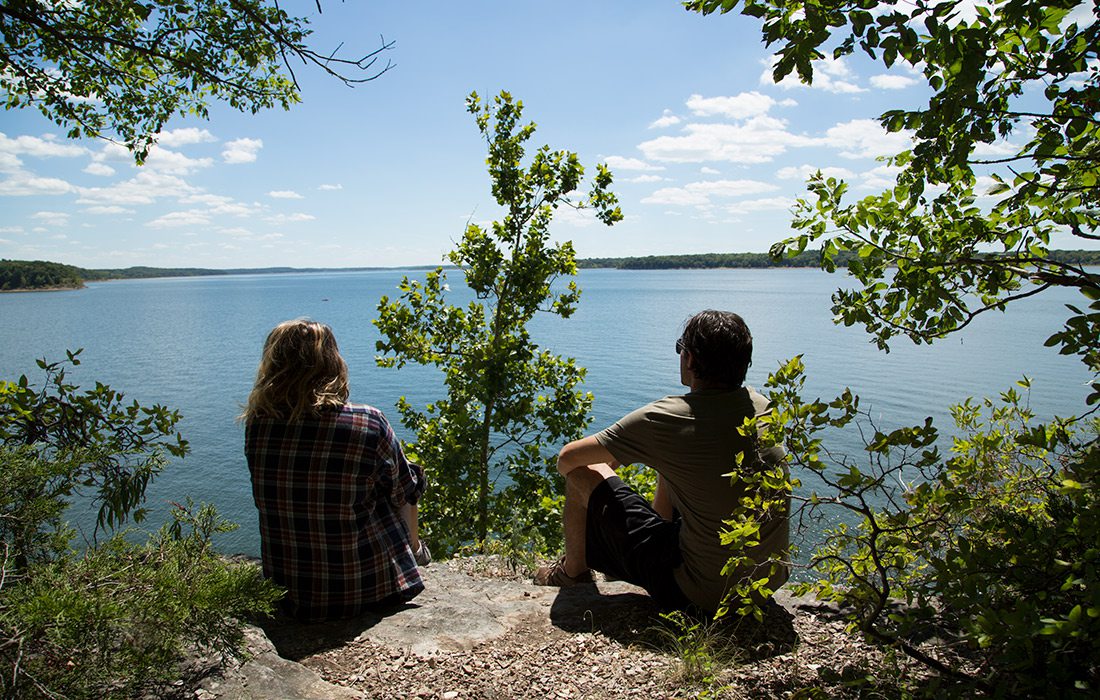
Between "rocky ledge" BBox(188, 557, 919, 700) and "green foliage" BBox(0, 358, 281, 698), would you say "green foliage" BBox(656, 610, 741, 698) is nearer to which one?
"rocky ledge" BBox(188, 557, 919, 700)

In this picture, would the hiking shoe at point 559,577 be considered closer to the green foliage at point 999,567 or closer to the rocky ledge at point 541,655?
the rocky ledge at point 541,655

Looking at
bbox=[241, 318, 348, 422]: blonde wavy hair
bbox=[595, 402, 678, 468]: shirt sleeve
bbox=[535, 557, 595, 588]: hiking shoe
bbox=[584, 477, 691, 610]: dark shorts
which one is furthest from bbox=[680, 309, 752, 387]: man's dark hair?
bbox=[241, 318, 348, 422]: blonde wavy hair

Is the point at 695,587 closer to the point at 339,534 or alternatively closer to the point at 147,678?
the point at 339,534

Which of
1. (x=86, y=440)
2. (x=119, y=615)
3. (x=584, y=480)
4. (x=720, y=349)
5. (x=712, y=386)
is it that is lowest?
(x=584, y=480)

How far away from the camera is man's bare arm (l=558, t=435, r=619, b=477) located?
12.4 feet

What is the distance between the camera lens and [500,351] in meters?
7.20

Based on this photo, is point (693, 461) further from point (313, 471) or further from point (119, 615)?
point (119, 615)

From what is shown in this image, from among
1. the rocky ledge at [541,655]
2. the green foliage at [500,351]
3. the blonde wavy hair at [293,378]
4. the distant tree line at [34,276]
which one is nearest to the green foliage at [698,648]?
the rocky ledge at [541,655]

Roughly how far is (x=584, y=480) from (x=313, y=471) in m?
1.58

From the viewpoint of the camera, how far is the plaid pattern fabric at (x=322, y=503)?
140 inches

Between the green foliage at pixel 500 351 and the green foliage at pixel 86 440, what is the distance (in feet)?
12.8

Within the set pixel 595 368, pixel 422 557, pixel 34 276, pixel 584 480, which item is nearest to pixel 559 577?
pixel 584 480

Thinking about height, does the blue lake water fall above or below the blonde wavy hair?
below

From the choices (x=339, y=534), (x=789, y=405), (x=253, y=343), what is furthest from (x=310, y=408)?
(x=253, y=343)
